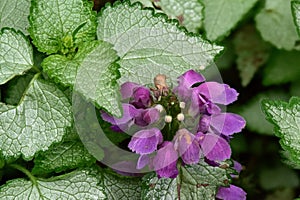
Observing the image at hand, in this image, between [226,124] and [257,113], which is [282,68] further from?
[226,124]

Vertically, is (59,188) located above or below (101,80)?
below

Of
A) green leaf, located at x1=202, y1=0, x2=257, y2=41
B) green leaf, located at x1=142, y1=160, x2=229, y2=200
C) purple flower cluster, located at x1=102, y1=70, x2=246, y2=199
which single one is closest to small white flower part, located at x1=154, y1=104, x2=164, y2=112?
purple flower cluster, located at x1=102, y1=70, x2=246, y2=199

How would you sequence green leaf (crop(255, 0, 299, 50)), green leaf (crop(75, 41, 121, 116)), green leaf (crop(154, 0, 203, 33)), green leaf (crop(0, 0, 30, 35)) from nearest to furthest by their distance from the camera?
green leaf (crop(75, 41, 121, 116)) → green leaf (crop(0, 0, 30, 35)) → green leaf (crop(154, 0, 203, 33)) → green leaf (crop(255, 0, 299, 50))

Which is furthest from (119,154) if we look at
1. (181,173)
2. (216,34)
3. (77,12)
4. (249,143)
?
(249,143)

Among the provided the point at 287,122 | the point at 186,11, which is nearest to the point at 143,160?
the point at 287,122

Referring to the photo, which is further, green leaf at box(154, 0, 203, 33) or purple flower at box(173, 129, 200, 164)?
green leaf at box(154, 0, 203, 33)

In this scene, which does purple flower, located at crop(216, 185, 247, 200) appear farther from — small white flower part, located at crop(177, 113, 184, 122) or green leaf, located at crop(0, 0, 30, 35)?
green leaf, located at crop(0, 0, 30, 35)

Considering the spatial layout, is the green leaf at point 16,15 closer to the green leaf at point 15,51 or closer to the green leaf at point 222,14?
the green leaf at point 15,51
